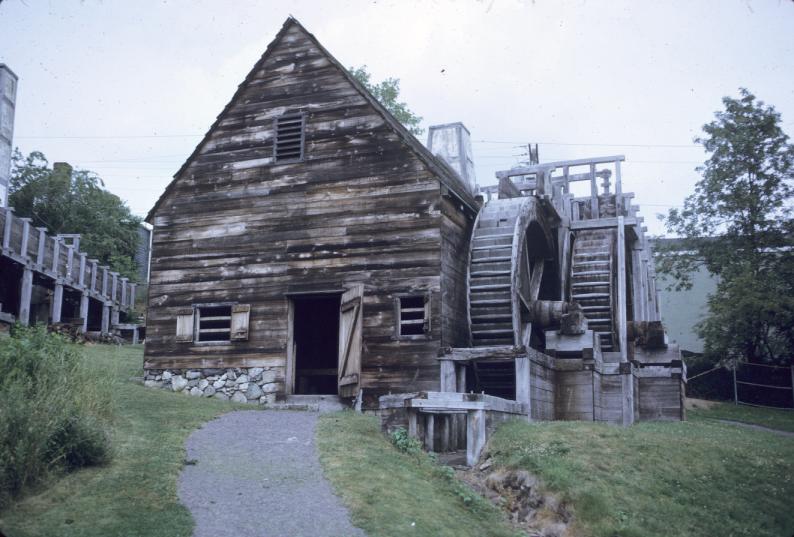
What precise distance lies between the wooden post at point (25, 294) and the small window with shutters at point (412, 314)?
48.4 feet

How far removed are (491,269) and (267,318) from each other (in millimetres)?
5169

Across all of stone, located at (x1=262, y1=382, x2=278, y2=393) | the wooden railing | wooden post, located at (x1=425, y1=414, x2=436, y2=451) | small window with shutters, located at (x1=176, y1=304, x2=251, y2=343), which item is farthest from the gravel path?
the wooden railing

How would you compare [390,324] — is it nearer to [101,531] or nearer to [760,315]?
[101,531]

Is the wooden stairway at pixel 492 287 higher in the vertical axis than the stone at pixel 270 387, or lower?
higher

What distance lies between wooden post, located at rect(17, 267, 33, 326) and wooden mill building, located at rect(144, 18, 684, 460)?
8905 mm

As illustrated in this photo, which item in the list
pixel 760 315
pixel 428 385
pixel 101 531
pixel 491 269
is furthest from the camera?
pixel 760 315

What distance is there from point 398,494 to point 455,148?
1537 cm

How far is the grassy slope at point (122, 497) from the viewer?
8.52 m

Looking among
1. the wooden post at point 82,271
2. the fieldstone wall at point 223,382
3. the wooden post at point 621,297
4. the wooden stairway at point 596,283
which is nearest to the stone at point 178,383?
the fieldstone wall at point 223,382

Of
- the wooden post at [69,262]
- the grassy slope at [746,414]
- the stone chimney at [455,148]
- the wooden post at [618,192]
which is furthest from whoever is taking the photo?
the wooden post at [69,262]

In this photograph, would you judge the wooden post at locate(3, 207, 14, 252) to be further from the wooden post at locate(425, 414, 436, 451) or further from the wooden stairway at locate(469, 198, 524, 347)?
the wooden post at locate(425, 414, 436, 451)

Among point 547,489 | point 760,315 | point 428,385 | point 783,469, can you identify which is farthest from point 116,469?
point 760,315

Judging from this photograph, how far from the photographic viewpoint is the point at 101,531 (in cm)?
846

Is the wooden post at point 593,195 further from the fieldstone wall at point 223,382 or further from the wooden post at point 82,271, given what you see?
the wooden post at point 82,271
